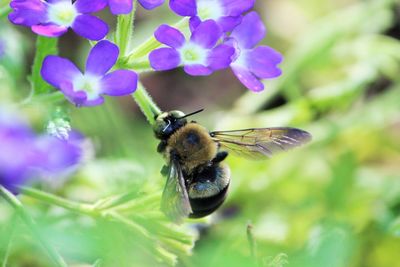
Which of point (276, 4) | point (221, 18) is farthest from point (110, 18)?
point (221, 18)

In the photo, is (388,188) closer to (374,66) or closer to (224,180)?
(374,66)

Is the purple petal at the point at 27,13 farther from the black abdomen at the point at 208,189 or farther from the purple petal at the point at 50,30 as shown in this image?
the black abdomen at the point at 208,189

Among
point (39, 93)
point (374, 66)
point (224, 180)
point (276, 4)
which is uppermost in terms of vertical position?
point (39, 93)

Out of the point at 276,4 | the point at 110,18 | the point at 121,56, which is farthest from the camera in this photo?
the point at 276,4

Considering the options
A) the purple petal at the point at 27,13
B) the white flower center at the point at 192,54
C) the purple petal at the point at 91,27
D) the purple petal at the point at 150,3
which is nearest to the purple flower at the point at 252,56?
the white flower center at the point at 192,54

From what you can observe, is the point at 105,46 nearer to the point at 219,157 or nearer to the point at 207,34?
the point at 207,34

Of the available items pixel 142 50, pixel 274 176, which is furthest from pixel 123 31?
pixel 274 176

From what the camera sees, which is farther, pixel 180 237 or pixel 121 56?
pixel 180 237
